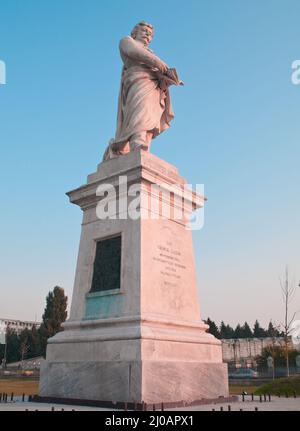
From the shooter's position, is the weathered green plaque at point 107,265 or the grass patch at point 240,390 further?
the grass patch at point 240,390

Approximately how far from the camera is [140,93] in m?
13.0

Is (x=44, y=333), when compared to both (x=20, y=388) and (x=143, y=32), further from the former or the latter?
(x=143, y=32)

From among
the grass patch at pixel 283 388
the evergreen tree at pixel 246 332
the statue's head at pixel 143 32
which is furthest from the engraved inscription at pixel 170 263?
the evergreen tree at pixel 246 332

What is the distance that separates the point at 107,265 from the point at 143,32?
7.16 metres

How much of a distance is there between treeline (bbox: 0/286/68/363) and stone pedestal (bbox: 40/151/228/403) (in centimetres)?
4290

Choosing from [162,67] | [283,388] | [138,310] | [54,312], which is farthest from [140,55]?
[54,312]

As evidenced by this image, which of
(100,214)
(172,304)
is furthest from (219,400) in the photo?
(100,214)

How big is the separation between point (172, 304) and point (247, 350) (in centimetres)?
8183

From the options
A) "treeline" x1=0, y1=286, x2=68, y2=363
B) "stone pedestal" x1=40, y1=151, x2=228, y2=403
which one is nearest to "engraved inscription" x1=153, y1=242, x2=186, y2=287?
"stone pedestal" x1=40, y1=151, x2=228, y2=403

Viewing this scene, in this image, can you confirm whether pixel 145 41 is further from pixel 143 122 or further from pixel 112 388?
pixel 112 388

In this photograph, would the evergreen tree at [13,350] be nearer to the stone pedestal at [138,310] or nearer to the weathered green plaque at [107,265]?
the stone pedestal at [138,310]

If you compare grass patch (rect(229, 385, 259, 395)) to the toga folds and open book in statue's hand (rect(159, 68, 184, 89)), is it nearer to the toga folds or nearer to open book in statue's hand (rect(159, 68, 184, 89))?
the toga folds

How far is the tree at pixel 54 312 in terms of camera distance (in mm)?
63000
